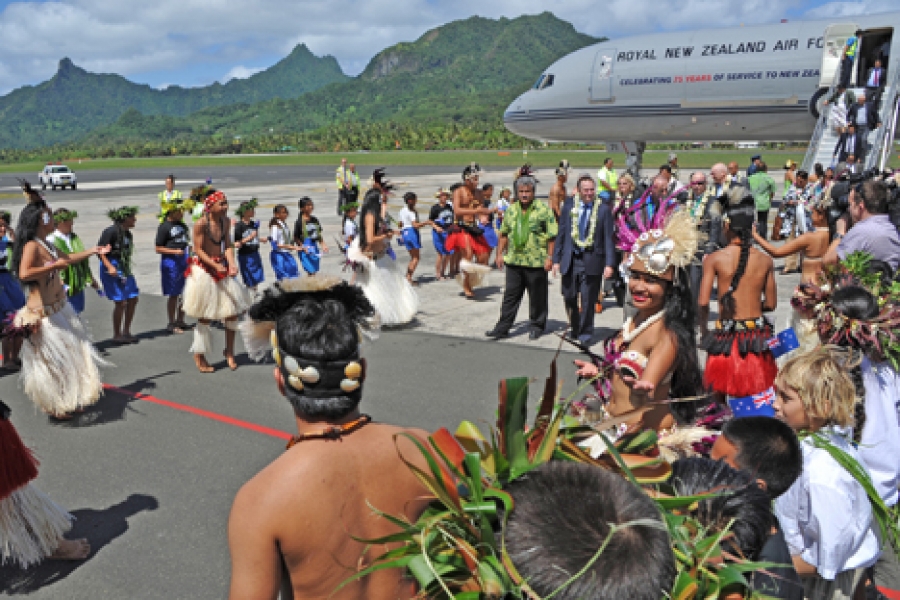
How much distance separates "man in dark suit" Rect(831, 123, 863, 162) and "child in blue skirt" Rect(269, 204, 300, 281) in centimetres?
1367

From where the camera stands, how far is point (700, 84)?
23.2m

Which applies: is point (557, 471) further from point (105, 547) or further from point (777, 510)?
point (105, 547)

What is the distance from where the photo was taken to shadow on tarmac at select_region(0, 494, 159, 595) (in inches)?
170

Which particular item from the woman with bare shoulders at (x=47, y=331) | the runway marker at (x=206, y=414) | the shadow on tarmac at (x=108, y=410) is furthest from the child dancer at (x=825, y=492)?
the shadow on tarmac at (x=108, y=410)

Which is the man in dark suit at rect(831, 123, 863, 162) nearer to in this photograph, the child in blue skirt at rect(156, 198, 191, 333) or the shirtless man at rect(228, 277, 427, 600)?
the child in blue skirt at rect(156, 198, 191, 333)

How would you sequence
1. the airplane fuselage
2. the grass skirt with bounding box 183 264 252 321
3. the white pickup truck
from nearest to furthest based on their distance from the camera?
the grass skirt with bounding box 183 264 252 321 < the airplane fuselage < the white pickup truck

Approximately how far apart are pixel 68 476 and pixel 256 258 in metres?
5.36

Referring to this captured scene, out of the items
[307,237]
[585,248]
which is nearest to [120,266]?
[307,237]

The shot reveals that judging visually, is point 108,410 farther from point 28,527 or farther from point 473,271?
point 473,271

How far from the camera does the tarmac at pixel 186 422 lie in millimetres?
4465

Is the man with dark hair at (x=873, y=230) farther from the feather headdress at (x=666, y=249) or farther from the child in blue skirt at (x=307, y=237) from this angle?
the child in blue skirt at (x=307, y=237)

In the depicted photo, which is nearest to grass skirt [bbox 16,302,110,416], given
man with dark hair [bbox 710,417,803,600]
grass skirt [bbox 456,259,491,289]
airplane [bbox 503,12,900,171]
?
man with dark hair [bbox 710,417,803,600]

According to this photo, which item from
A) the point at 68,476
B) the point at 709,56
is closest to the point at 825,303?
the point at 68,476

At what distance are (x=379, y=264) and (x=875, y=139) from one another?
1416 centimetres
